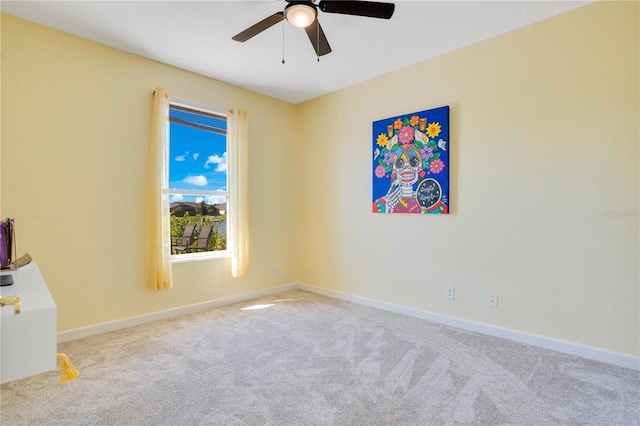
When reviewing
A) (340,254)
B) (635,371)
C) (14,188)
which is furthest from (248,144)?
(635,371)

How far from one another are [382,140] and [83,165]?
2907 mm

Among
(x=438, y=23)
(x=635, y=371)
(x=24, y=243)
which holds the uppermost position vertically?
(x=438, y=23)

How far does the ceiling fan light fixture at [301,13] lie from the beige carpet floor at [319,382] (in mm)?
2326

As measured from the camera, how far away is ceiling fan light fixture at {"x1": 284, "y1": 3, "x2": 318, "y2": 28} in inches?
80.3

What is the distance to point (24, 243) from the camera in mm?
2678

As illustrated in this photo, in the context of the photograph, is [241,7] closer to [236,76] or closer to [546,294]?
[236,76]

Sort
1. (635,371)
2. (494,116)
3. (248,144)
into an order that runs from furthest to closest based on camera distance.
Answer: (248,144)
(494,116)
(635,371)

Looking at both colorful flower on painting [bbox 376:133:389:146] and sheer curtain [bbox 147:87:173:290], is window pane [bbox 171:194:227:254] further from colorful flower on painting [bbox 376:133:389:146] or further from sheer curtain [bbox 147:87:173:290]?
colorful flower on painting [bbox 376:133:389:146]

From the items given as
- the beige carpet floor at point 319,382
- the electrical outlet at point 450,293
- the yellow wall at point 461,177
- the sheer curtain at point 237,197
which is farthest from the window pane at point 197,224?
the electrical outlet at point 450,293

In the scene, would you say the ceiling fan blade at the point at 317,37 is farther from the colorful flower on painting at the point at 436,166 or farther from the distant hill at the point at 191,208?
the distant hill at the point at 191,208

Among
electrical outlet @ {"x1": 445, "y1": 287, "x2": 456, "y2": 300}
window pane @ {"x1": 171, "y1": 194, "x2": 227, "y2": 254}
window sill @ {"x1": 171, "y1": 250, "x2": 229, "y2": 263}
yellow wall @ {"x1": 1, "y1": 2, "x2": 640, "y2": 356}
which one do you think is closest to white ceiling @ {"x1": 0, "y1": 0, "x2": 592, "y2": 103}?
yellow wall @ {"x1": 1, "y1": 2, "x2": 640, "y2": 356}

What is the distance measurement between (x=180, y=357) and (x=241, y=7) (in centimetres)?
267

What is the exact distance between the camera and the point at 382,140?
12.2 ft

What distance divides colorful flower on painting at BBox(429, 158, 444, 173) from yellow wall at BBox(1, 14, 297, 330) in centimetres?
260
